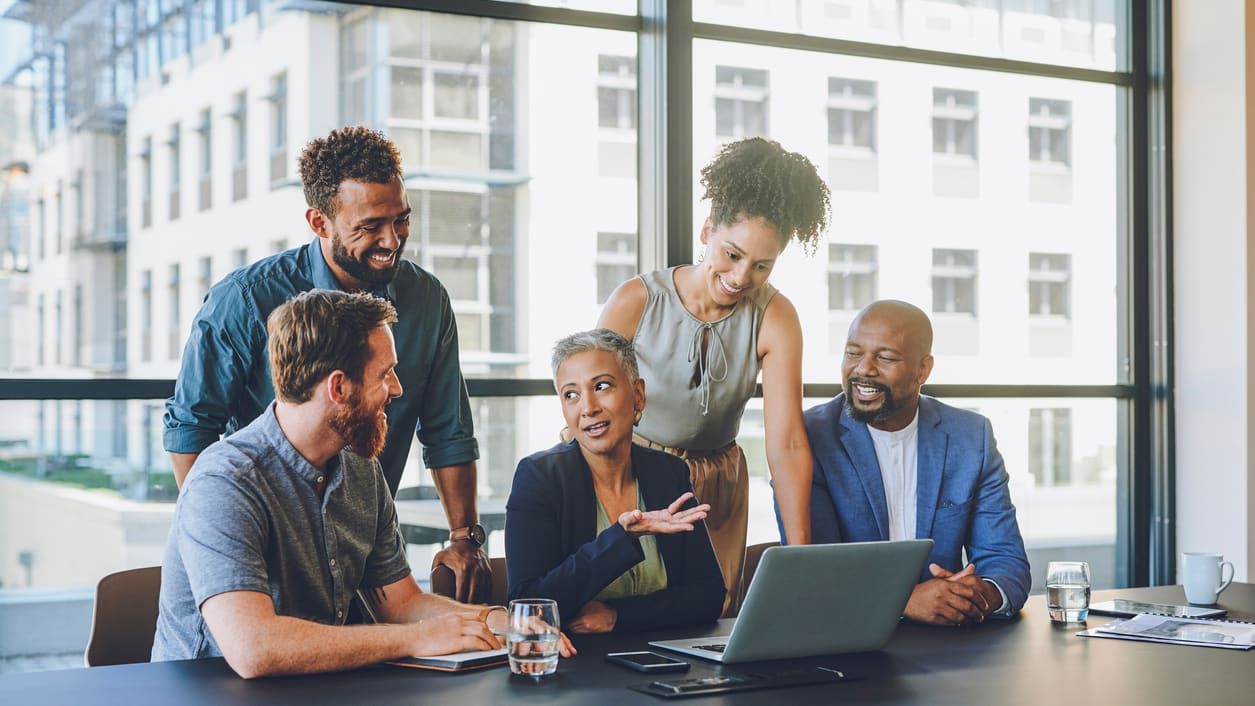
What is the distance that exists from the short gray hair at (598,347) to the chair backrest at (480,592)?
0.45 meters

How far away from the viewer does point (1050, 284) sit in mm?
4730

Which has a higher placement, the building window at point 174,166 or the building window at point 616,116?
the building window at point 616,116

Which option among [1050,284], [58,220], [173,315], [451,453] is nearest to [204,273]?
[173,315]

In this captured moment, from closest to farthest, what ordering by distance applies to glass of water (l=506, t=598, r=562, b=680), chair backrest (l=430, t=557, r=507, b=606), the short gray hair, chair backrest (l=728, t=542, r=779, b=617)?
glass of water (l=506, t=598, r=562, b=680) < the short gray hair < chair backrest (l=430, t=557, r=507, b=606) < chair backrest (l=728, t=542, r=779, b=617)

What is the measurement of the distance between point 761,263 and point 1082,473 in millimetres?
2486

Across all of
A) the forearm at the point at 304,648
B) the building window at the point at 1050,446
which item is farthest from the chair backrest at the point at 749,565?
the building window at the point at 1050,446

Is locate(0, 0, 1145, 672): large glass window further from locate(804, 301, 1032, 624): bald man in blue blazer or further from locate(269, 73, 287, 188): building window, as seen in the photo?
locate(804, 301, 1032, 624): bald man in blue blazer

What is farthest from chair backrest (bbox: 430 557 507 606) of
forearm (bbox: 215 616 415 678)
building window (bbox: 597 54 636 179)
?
building window (bbox: 597 54 636 179)

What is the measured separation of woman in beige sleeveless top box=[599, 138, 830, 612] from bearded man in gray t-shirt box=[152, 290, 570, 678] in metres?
0.84

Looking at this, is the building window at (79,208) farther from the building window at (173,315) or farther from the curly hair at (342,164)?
the curly hair at (342,164)

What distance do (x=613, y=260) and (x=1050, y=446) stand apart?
1.87 meters

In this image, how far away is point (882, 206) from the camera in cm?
445

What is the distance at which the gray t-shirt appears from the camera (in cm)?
188

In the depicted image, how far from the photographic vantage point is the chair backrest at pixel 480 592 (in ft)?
8.63
